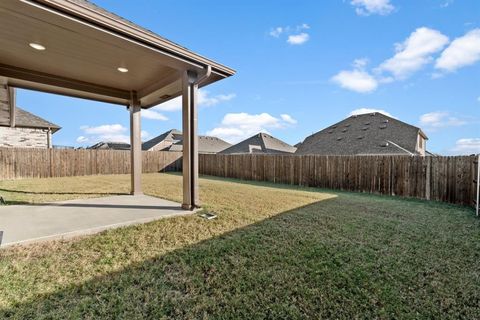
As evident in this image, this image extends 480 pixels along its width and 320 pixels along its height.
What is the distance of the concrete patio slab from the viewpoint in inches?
129

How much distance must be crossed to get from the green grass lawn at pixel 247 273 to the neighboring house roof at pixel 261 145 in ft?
65.5

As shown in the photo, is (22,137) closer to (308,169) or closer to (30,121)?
(30,121)

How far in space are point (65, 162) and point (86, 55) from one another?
37.8ft

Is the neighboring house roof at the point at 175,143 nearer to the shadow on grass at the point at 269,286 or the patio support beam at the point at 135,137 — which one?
the patio support beam at the point at 135,137

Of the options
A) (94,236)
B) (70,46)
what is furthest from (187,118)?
(94,236)

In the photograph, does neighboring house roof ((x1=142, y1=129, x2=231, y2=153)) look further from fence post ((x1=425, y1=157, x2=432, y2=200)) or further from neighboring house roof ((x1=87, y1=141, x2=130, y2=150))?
fence post ((x1=425, y1=157, x2=432, y2=200))

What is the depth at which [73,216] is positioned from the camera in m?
4.19

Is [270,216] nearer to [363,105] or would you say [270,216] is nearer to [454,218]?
[454,218]

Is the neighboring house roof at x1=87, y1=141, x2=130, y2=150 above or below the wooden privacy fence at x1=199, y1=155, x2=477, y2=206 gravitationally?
above

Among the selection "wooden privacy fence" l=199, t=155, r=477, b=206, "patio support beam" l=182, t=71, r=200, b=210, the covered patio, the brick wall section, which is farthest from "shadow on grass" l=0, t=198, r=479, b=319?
the brick wall section

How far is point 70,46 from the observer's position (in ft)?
12.6

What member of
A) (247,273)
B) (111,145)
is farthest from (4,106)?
(111,145)

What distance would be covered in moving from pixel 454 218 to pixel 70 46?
26.2 feet

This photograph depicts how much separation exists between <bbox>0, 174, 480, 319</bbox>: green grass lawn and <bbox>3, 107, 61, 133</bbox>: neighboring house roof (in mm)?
16239
